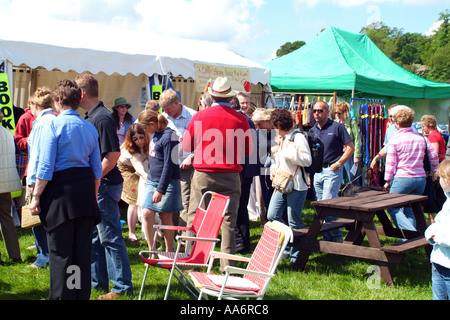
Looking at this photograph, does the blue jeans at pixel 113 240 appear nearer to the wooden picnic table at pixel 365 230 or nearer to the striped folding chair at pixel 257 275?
the striped folding chair at pixel 257 275

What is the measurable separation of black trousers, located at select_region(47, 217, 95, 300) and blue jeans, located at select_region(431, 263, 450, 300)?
2340 mm

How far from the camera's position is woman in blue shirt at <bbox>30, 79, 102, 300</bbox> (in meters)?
3.16

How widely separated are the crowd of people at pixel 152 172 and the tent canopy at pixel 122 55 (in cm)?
125

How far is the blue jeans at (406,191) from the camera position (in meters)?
5.43

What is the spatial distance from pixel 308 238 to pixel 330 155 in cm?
132

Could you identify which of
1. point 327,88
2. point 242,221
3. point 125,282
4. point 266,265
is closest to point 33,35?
point 242,221

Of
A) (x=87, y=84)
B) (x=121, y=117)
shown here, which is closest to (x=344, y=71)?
(x=121, y=117)

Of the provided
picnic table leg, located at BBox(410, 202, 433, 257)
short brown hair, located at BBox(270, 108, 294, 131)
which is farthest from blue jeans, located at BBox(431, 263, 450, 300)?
short brown hair, located at BBox(270, 108, 294, 131)

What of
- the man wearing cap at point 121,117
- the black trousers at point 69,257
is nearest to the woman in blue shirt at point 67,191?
the black trousers at point 69,257

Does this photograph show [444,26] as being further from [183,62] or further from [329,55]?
[183,62]

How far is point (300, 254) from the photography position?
16.3ft

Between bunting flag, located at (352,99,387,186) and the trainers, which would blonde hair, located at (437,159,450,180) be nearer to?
the trainers
